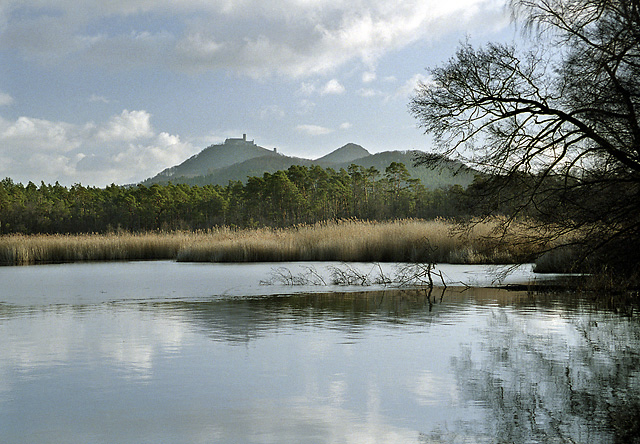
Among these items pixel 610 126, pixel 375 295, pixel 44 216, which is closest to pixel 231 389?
pixel 610 126

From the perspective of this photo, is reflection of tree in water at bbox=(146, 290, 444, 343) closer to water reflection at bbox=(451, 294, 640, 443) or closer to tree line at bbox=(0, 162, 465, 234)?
water reflection at bbox=(451, 294, 640, 443)

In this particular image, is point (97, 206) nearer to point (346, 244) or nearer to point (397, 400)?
point (346, 244)

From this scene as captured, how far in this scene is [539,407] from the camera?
162 inches

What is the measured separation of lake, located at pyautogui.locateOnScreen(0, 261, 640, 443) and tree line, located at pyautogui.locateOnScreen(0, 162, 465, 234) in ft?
195

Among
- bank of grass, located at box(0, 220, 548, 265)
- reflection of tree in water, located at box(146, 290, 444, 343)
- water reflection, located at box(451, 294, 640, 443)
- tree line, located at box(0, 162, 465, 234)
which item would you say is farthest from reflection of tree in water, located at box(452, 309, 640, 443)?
tree line, located at box(0, 162, 465, 234)

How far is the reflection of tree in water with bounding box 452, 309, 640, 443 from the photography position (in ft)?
12.0

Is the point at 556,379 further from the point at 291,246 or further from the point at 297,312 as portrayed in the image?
the point at 291,246

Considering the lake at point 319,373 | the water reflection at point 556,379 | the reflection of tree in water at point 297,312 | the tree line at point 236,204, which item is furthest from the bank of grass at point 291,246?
the tree line at point 236,204

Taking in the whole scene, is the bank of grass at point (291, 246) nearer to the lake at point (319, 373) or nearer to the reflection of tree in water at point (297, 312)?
the reflection of tree in water at point (297, 312)

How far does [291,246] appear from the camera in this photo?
919 inches

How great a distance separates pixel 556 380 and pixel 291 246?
1876 centimetres

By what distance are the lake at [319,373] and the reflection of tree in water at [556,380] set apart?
0.06 feet

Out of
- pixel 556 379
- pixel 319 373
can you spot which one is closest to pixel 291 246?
pixel 319 373

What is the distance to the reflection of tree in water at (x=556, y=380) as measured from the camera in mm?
3668
